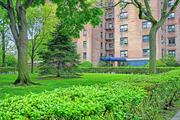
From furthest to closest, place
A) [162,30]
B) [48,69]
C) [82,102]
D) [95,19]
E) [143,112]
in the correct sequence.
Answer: [162,30] < [48,69] < [95,19] < [143,112] < [82,102]

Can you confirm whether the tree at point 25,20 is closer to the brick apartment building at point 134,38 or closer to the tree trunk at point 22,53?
the tree trunk at point 22,53

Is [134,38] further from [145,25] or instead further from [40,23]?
[40,23]

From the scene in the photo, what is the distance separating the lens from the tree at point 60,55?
31.9 metres

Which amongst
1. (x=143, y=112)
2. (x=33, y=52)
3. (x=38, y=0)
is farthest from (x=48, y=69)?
(x=143, y=112)

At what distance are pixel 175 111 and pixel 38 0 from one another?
15174mm

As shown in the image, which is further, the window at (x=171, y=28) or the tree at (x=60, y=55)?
the window at (x=171, y=28)

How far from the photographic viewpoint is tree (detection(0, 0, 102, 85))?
20.6m

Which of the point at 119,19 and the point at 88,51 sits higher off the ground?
the point at 119,19

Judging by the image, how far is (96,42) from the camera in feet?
241

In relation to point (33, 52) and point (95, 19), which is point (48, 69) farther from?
point (33, 52)

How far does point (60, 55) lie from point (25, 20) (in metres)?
11.4

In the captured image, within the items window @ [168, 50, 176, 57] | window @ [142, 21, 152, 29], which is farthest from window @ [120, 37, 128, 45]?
window @ [168, 50, 176, 57]

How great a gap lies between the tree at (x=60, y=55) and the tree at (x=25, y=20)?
8.31 meters

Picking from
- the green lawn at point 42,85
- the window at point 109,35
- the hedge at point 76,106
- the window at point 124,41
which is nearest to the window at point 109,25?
the window at point 109,35
